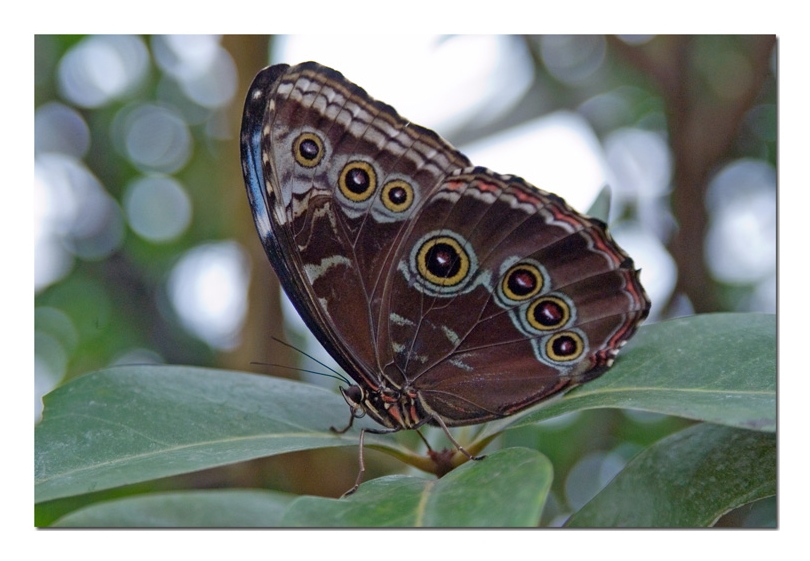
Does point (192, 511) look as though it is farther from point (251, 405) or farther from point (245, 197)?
point (245, 197)

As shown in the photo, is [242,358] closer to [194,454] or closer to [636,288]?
[194,454]

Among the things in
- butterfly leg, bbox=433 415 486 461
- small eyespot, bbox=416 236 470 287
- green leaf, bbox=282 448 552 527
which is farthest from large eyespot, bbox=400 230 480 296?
green leaf, bbox=282 448 552 527

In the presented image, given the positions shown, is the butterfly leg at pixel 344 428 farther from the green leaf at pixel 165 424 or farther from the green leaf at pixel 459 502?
the green leaf at pixel 459 502

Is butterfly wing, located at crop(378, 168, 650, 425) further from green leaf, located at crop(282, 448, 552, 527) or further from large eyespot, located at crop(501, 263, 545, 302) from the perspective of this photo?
green leaf, located at crop(282, 448, 552, 527)

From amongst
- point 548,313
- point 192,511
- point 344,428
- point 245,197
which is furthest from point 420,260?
point 245,197
